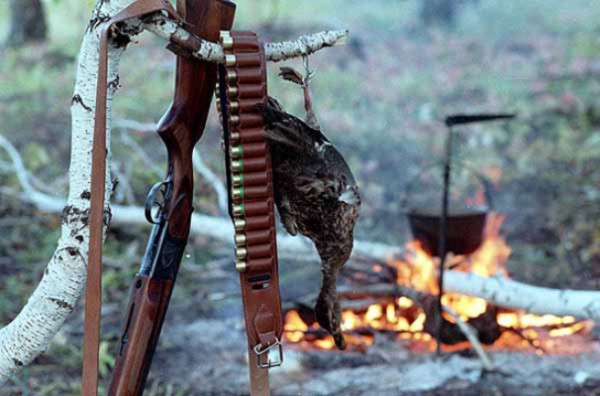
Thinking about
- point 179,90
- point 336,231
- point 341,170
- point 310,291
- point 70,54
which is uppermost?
point 70,54

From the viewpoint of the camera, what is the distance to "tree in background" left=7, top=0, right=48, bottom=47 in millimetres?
10977

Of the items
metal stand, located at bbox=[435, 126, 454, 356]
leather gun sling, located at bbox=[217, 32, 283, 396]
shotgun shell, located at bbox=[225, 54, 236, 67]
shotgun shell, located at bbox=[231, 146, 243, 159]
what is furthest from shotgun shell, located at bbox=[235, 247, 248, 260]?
metal stand, located at bbox=[435, 126, 454, 356]

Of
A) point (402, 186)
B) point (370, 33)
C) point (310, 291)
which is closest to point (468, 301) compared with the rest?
point (310, 291)

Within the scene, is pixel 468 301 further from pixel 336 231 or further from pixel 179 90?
pixel 179 90

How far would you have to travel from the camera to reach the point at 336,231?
2.41m

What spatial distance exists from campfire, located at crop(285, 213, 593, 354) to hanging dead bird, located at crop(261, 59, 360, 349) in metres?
1.80

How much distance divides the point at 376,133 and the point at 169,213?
6.64 m

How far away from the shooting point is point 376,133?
890 centimetres

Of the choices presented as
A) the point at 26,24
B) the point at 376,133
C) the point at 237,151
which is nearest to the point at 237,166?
the point at 237,151

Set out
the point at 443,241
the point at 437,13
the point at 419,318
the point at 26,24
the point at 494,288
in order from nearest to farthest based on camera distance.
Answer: the point at 443,241, the point at 494,288, the point at 419,318, the point at 26,24, the point at 437,13

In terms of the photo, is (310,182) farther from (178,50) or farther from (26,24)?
(26,24)

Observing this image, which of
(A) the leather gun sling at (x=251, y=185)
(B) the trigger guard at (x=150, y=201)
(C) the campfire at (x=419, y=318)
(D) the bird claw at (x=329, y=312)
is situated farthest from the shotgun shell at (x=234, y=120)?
(C) the campfire at (x=419, y=318)

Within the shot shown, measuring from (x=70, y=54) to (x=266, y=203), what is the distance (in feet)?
29.5

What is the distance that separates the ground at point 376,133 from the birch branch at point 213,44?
1.95 metres
